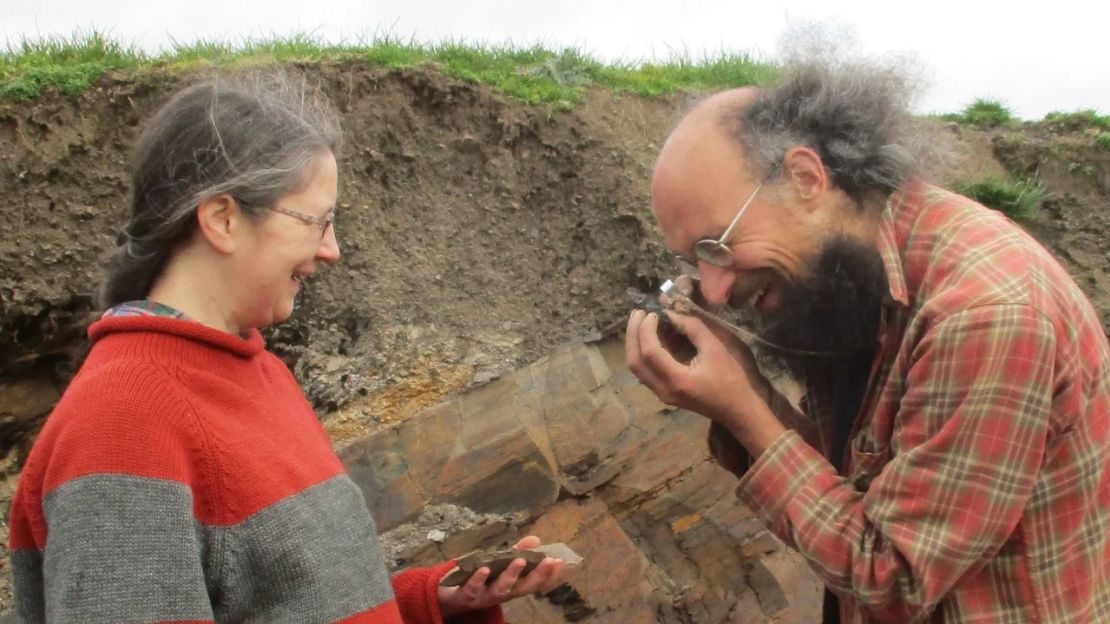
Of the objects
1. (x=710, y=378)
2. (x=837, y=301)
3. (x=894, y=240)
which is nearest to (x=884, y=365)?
(x=837, y=301)

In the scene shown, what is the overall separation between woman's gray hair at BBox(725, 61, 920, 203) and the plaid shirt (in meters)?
0.17

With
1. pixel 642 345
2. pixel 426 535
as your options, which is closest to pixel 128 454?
pixel 642 345

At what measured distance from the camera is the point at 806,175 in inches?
93.5

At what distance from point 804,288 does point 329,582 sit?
1.27m

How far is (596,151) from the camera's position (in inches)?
183

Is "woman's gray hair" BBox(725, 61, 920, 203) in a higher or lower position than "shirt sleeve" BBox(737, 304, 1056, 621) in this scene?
higher

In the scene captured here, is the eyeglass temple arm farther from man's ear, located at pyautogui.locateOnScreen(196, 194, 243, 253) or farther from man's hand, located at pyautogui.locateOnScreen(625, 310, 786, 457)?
man's ear, located at pyautogui.locateOnScreen(196, 194, 243, 253)

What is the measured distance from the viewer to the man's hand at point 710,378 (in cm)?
241

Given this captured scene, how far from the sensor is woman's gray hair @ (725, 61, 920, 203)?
93.2 inches

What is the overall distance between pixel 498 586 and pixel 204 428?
3.16ft

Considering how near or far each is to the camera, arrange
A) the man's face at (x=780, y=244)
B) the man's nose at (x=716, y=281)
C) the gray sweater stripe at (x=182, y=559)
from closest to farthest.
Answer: the gray sweater stripe at (x=182, y=559)
the man's face at (x=780, y=244)
the man's nose at (x=716, y=281)

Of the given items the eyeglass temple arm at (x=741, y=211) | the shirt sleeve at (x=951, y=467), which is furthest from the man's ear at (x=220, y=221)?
the shirt sleeve at (x=951, y=467)

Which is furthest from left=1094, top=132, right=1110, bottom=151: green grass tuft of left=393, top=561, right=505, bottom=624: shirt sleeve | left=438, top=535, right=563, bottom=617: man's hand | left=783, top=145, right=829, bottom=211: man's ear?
left=393, top=561, right=505, bottom=624: shirt sleeve

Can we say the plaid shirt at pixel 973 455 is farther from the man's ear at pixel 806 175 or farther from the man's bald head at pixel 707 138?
the man's bald head at pixel 707 138
